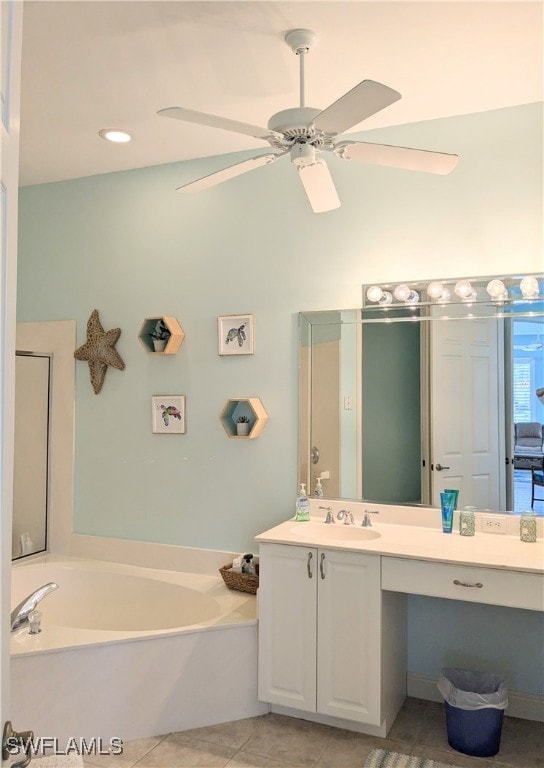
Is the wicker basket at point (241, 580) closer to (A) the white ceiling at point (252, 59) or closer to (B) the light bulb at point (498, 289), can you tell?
(B) the light bulb at point (498, 289)

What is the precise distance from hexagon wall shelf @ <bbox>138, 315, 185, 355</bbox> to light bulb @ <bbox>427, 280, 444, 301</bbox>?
144 centimetres

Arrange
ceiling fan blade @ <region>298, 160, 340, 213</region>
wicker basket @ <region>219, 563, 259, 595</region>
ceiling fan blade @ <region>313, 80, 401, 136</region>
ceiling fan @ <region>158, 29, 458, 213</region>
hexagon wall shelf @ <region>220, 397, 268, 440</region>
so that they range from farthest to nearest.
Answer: hexagon wall shelf @ <region>220, 397, 268, 440</region> → wicker basket @ <region>219, 563, 259, 595</region> → ceiling fan blade @ <region>298, 160, 340, 213</region> → ceiling fan @ <region>158, 29, 458, 213</region> → ceiling fan blade @ <region>313, 80, 401, 136</region>

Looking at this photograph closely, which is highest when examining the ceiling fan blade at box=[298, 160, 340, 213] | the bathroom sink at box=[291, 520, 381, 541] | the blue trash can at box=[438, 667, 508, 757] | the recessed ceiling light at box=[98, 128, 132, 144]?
the recessed ceiling light at box=[98, 128, 132, 144]

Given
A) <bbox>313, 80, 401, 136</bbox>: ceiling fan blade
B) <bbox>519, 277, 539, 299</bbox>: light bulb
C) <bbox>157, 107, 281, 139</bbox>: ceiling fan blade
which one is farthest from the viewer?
<bbox>519, 277, 539, 299</bbox>: light bulb

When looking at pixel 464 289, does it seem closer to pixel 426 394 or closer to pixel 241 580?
pixel 426 394

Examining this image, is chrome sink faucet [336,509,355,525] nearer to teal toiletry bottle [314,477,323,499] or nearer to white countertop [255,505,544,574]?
white countertop [255,505,544,574]

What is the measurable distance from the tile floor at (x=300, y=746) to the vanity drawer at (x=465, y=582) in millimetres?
685

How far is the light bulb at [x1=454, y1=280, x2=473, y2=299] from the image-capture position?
2.81 meters

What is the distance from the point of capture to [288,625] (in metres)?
2.62

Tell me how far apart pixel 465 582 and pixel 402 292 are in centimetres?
137

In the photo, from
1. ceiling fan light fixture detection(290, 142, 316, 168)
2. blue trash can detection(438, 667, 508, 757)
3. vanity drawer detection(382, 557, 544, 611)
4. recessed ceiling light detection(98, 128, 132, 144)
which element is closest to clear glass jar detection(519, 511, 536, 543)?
vanity drawer detection(382, 557, 544, 611)

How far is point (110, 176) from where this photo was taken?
373 centimetres

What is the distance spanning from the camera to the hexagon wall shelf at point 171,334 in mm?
3451

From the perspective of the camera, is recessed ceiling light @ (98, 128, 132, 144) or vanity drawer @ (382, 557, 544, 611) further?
recessed ceiling light @ (98, 128, 132, 144)
